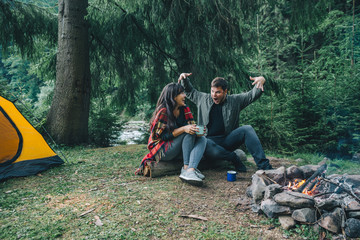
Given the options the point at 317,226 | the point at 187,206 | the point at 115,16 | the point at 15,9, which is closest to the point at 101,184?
the point at 187,206

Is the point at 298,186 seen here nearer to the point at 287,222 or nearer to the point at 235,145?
the point at 287,222

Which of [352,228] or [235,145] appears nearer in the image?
[352,228]

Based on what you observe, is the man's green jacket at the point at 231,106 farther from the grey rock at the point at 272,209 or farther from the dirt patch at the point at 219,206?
the grey rock at the point at 272,209

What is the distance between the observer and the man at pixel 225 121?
10.4ft

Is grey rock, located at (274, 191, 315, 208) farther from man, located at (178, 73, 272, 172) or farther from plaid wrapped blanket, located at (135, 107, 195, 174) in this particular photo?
plaid wrapped blanket, located at (135, 107, 195, 174)

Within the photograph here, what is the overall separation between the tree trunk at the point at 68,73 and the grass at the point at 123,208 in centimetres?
204

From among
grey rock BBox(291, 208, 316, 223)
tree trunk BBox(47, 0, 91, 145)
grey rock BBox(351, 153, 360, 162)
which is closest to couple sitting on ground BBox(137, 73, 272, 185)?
grey rock BBox(291, 208, 316, 223)

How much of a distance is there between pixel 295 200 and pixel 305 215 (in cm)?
13

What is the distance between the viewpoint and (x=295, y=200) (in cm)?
195

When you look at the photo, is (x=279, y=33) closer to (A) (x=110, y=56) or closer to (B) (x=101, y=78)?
(A) (x=110, y=56)

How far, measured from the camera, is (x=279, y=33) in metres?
4.86

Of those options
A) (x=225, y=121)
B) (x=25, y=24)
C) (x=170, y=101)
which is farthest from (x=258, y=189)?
(x=25, y=24)

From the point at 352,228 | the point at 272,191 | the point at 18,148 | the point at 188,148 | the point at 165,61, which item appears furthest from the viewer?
the point at 165,61

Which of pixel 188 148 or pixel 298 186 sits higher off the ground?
pixel 188 148
